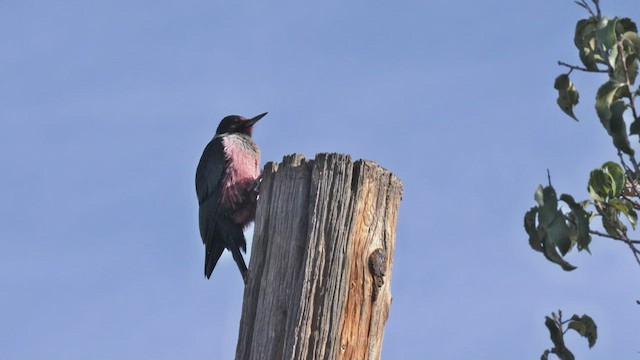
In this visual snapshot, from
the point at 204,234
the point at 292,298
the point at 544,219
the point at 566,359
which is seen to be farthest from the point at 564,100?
the point at 204,234

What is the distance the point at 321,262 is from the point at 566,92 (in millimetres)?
940

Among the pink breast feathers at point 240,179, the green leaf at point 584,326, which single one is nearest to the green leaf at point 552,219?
the green leaf at point 584,326

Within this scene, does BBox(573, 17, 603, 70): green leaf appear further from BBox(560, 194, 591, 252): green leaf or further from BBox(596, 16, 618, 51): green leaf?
BBox(560, 194, 591, 252): green leaf

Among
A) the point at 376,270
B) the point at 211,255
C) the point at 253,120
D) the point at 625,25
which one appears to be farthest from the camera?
the point at 253,120

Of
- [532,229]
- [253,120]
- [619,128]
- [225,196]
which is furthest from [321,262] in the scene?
[253,120]

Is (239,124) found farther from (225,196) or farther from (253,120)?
(225,196)

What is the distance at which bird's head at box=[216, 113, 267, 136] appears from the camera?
7.19 m

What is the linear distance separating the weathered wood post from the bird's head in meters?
4.06

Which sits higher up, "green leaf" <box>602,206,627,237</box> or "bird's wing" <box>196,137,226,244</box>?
"bird's wing" <box>196,137,226,244</box>

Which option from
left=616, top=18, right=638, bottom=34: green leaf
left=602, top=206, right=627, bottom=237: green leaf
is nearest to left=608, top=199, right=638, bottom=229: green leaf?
left=602, top=206, right=627, bottom=237: green leaf

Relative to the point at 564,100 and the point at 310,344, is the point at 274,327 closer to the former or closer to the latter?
the point at 310,344

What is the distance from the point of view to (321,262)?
2959mm

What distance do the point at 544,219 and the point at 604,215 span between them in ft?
1.22

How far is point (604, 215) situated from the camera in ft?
9.23
